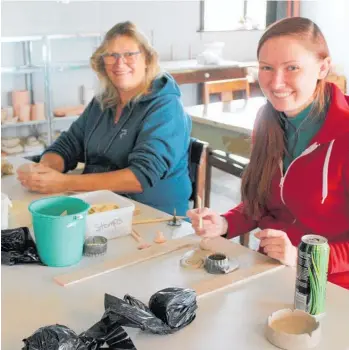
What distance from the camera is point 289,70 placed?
56.9 inches

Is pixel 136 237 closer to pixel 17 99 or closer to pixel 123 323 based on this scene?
pixel 123 323

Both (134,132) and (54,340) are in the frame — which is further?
(134,132)

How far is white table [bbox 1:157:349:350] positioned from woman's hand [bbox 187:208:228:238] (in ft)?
0.35

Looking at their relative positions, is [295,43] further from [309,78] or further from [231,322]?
[231,322]

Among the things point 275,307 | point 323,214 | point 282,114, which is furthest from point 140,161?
point 275,307

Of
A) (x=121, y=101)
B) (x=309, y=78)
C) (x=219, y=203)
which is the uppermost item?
(x=309, y=78)

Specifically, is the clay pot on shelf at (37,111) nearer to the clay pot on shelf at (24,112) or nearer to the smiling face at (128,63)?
the clay pot on shelf at (24,112)

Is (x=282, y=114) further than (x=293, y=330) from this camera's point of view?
Yes

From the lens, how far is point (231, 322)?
3.57 ft

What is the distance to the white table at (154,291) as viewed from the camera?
103cm

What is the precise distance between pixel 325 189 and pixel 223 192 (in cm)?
289

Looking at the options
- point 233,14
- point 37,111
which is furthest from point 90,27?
point 233,14

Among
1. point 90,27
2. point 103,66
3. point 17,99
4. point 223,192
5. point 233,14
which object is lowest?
point 223,192

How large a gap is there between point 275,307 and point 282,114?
2.06 ft
